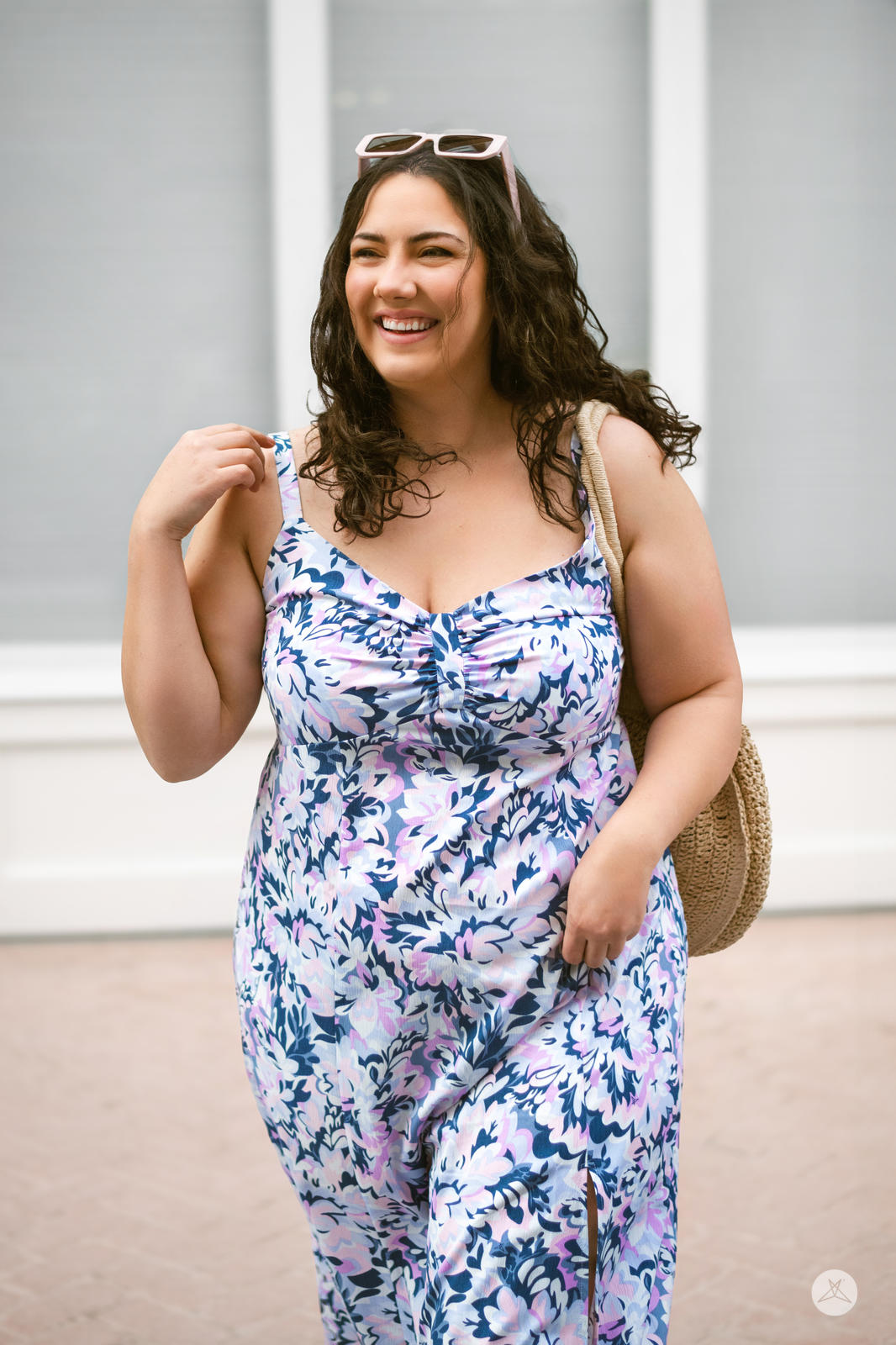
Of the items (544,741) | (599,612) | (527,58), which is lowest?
(544,741)

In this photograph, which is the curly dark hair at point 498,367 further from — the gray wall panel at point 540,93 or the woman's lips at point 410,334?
the gray wall panel at point 540,93

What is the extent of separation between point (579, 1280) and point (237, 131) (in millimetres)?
5330

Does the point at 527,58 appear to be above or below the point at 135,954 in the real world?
above

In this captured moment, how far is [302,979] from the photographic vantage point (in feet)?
6.18

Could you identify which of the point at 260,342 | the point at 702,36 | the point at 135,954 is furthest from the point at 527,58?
the point at 135,954

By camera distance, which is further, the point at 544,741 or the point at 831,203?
the point at 831,203

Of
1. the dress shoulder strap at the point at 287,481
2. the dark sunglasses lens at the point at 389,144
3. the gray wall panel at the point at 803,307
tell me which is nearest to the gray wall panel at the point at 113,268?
the gray wall panel at the point at 803,307

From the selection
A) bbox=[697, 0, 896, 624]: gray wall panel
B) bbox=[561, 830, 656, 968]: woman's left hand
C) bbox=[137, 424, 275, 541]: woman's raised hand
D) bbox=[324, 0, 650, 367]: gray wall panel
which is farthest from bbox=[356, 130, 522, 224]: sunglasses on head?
bbox=[697, 0, 896, 624]: gray wall panel

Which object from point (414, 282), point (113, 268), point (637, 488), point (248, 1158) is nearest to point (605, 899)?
point (637, 488)

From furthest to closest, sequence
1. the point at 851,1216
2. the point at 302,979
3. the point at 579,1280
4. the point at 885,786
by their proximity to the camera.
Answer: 1. the point at 885,786
2. the point at 851,1216
3. the point at 302,979
4. the point at 579,1280

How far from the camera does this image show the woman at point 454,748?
5.80 feet

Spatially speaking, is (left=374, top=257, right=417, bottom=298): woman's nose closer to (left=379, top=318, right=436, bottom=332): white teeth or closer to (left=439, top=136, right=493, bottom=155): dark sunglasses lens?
(left=379, top=318, right=436, bottom=332): white teeth

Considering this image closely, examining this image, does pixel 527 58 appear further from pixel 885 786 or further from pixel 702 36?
pixel 885 786

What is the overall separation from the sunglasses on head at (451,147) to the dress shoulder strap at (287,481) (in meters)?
0.41
